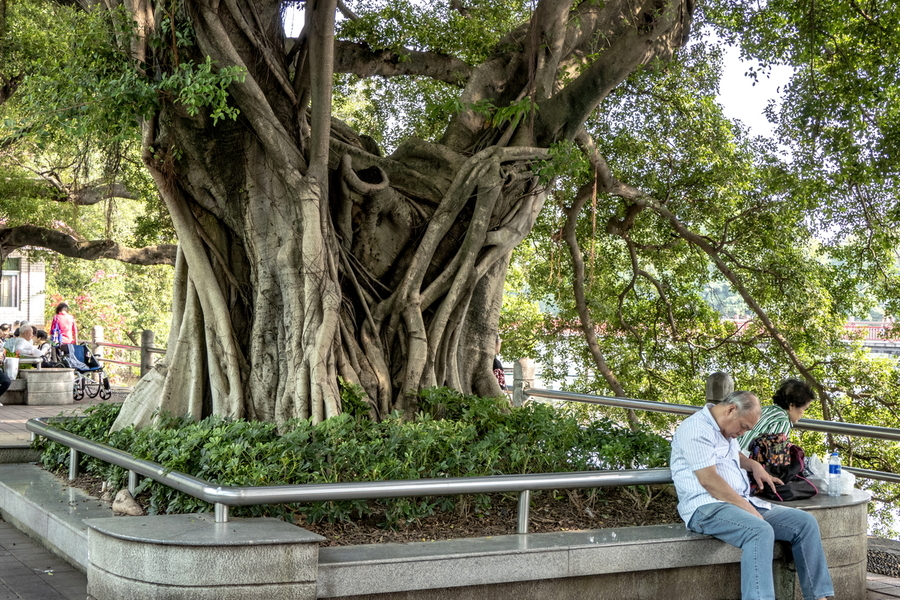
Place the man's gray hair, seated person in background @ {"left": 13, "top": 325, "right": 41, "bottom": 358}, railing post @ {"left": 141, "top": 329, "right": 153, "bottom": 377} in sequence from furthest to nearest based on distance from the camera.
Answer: seated person in background @ {"left": 13, "top": 325, "right": 41, "bottom": 358} → railing post @ {"left": 141, "top": 329, "right": 153, "bottom": 377} → the man's gray hair

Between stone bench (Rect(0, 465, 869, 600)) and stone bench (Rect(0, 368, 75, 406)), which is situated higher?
stone bench (Rect(0, 368, 75, 406))

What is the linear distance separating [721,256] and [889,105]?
3998 mm

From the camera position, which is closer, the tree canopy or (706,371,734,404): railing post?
the tree canopy

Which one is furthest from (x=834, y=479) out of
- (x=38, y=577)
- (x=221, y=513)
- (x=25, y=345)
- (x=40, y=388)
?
(x=25, y=345)

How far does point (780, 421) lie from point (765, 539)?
1.09 meters

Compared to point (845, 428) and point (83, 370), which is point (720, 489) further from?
point (83, 370)

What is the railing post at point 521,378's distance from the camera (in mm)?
10508

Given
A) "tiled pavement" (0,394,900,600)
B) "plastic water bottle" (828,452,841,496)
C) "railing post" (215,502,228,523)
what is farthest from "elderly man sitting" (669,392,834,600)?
"railing post" (215,502,228,523)

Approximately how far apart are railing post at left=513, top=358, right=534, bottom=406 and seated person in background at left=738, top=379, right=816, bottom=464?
457cm

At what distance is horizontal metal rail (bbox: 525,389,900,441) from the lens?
19.8ft

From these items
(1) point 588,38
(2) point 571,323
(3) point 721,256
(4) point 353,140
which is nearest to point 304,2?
(4) point 353,140

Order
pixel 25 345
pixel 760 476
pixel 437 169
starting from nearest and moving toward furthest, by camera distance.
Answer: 1. pixel 760 476
2. pixel 437 169
3. pixel 25 345

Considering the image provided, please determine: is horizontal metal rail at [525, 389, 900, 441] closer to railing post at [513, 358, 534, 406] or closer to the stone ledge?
railing post at [513, 358, 534, 406]

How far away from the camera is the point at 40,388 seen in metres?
15.5
